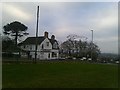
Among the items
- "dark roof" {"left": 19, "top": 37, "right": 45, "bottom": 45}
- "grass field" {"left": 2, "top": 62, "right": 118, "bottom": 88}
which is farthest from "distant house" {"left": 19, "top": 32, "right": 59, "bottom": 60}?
"grass field" {"left": 2, "top": 62, "right": 118, "bottom": 88}

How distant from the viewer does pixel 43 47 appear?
65.8m

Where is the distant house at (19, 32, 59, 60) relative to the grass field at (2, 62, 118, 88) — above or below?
above

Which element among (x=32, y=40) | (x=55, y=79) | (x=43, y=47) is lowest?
(x=55, y=79)

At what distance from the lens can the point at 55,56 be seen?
69875mm

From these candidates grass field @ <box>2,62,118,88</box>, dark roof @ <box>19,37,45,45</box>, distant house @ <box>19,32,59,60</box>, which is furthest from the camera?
dark roof @ <box>19,37,45,45</box>

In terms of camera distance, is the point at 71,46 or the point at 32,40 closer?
the point at 32,40

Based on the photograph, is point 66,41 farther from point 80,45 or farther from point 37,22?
point 37,22

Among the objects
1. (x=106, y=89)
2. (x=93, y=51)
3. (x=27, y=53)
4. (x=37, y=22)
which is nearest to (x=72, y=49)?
(x=93, y=51)

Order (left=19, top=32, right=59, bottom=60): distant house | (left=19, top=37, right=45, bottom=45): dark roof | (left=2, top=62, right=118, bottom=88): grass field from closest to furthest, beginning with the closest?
(left=2, top=62, right=118, bottom=88): grass field, (left=19, top=32, right=59, bottom=60): distant house, (left=19, top=37, right=45, bottom=45): dark roof

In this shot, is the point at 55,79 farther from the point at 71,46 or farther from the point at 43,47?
the point at 71,46

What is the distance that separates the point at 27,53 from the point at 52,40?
44.9 feet

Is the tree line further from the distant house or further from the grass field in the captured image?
the grass field

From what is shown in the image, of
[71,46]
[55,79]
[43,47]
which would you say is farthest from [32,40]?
[55,79]

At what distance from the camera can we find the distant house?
6245cm
